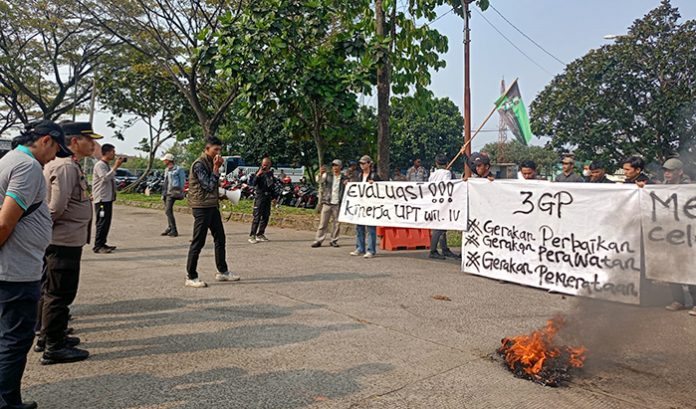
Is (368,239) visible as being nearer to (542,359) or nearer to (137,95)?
(542,359)

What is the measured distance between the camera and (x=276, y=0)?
1252 cm

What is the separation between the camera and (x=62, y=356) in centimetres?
415

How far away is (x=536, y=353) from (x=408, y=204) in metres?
4.92

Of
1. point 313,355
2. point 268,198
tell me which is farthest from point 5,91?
point 313,355

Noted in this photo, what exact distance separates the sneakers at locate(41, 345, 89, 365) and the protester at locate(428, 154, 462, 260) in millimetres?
5969

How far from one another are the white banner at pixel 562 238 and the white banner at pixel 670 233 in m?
0.11

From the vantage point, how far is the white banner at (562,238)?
18.6ft

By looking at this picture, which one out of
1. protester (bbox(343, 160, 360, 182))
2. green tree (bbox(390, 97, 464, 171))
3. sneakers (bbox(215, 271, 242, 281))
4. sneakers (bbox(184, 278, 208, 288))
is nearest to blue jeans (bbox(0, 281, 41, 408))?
sneakers (bbox(184, 278, 208, 288))

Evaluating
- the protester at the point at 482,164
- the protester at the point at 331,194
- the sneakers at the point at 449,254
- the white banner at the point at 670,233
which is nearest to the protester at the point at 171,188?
the protester at the point at 331,194

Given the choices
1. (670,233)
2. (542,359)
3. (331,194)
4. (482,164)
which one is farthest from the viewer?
(331,194)

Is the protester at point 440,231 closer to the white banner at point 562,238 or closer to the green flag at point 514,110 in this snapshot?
the white banner at point 562,238

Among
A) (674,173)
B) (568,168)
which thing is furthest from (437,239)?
(674,173)

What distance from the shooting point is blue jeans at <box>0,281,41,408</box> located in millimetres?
3137

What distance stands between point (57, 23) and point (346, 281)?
2074cm
